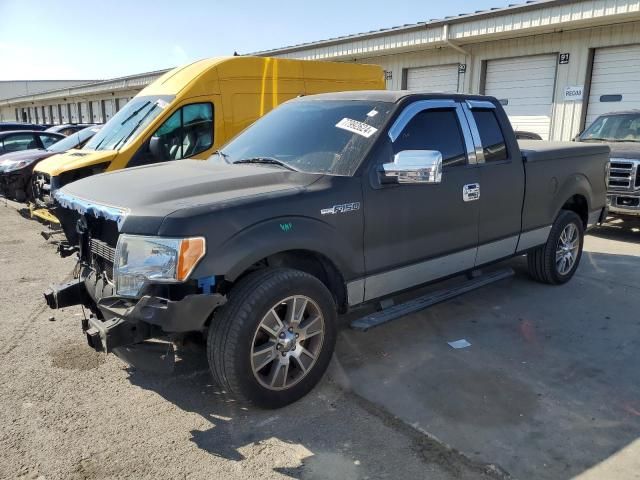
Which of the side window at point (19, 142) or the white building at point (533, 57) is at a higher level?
the white building at point (533, 57)

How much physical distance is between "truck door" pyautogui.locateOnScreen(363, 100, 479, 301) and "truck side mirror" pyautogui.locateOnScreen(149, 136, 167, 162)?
4.35 metres

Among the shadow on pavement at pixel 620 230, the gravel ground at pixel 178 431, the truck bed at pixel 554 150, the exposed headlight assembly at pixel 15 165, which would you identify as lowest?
the gravel ground at pixel 178 431

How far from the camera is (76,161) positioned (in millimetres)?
7348

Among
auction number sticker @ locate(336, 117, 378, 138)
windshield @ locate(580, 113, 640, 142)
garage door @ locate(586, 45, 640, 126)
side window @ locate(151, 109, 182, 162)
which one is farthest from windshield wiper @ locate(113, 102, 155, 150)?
garage door @ locate(586, 45, 640, 126)

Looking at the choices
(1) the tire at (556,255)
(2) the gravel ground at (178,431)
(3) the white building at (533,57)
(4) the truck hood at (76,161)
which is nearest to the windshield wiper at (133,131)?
(4) the truck hood at (76,161)

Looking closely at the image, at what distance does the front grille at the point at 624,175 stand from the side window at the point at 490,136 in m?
4.23

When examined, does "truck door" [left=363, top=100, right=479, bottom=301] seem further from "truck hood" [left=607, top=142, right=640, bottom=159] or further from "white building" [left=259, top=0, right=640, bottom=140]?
"white building" [left=259, top=0, right=640, bottom=140]

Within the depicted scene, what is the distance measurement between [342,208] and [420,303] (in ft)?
3.99

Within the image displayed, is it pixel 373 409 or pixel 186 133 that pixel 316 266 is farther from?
pixel 186 133

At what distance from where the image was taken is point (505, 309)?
17.2 ft

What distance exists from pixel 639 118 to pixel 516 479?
843 centimetres

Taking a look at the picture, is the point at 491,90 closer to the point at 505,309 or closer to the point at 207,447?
the point at 505,309

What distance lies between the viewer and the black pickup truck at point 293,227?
3023 millimetres

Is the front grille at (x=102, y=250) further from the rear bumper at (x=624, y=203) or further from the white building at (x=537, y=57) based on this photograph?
the white building at (x=537, y=57)
